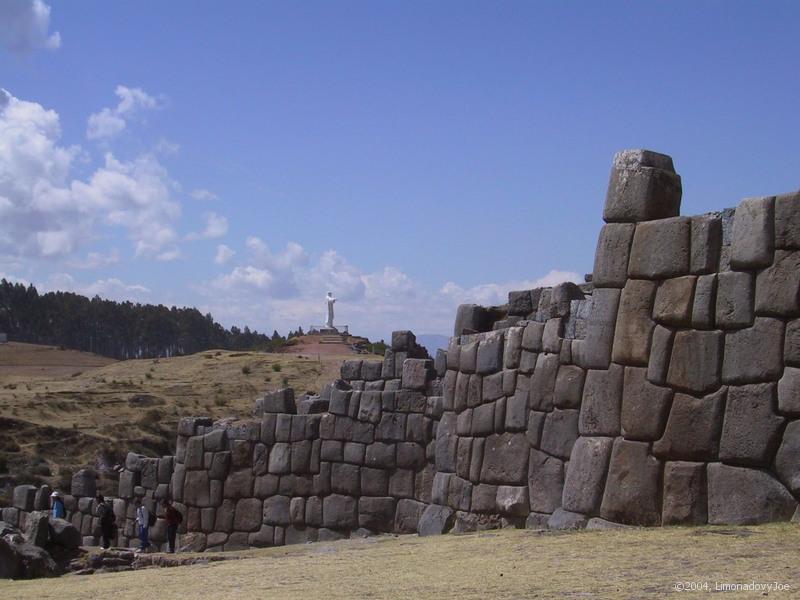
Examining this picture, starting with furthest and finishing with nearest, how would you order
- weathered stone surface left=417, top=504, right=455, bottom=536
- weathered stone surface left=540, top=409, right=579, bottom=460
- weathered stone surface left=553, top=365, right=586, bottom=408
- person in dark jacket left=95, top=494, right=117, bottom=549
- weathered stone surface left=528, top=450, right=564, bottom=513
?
person in dark jacket left=95, top=494, right=117, bottom=549
weathered stone surface left=417, top=504, right=455, bottom=536
weathered stone surface left=528, top=450, right=564, bottom=513
weathered stone surface left=540, top=409, right=579, bottom=460
weathered stone surface left=553, top=365, right=586, bottom=408

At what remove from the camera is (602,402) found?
11.7 meters

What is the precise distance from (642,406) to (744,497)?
153 centimetres

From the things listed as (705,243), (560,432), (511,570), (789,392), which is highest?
(705,243)

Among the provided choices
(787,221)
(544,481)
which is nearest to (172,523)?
(544,481)

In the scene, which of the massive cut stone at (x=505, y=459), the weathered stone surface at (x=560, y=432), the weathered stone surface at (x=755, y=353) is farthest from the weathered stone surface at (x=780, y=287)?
the massive cut stone at (x=505, y=459)

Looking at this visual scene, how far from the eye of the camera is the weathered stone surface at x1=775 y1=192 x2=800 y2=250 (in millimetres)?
9711

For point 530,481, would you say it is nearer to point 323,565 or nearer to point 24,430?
point 323,565

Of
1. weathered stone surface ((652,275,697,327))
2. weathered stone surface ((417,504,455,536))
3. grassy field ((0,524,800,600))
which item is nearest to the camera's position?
grassy field ((0,524,800,600))

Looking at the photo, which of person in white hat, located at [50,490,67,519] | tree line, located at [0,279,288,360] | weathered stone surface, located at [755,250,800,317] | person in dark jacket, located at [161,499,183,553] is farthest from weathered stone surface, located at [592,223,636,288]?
tree line, located at [0,279,288,360]

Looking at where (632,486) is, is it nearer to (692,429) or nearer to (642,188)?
(692,429)

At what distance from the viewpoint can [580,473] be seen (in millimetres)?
11734

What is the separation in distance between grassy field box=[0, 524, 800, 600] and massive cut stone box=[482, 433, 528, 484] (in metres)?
1.20

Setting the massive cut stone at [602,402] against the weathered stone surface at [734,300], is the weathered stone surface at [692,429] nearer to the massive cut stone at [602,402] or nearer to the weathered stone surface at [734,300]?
the weathered stone surface at [734,300]

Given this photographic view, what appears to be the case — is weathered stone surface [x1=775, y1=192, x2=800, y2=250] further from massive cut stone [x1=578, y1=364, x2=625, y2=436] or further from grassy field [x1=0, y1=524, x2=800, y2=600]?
grassy field [x1=0, y1=524, x2=800, y2=600]
